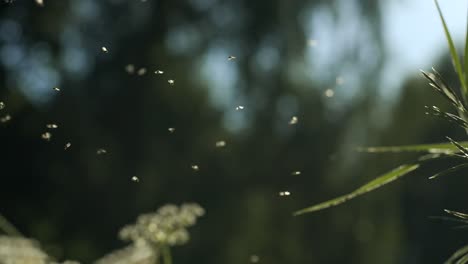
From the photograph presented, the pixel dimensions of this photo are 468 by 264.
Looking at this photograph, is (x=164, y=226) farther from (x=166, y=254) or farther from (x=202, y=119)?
(x=202, y=119)

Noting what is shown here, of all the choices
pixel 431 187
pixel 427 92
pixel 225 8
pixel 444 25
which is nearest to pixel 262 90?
pixel 225 8

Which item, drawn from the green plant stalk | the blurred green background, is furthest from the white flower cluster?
the blurred green background

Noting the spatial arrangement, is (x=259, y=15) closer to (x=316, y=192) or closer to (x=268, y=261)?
(x=316, y=192)

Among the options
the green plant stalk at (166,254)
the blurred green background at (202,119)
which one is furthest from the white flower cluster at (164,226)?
the blurred green background at (202,119)

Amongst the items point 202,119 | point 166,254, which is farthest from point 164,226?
point 202,119

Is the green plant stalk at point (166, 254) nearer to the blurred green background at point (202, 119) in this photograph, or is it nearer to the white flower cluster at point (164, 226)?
the white flower cluster at point (164, 226)
